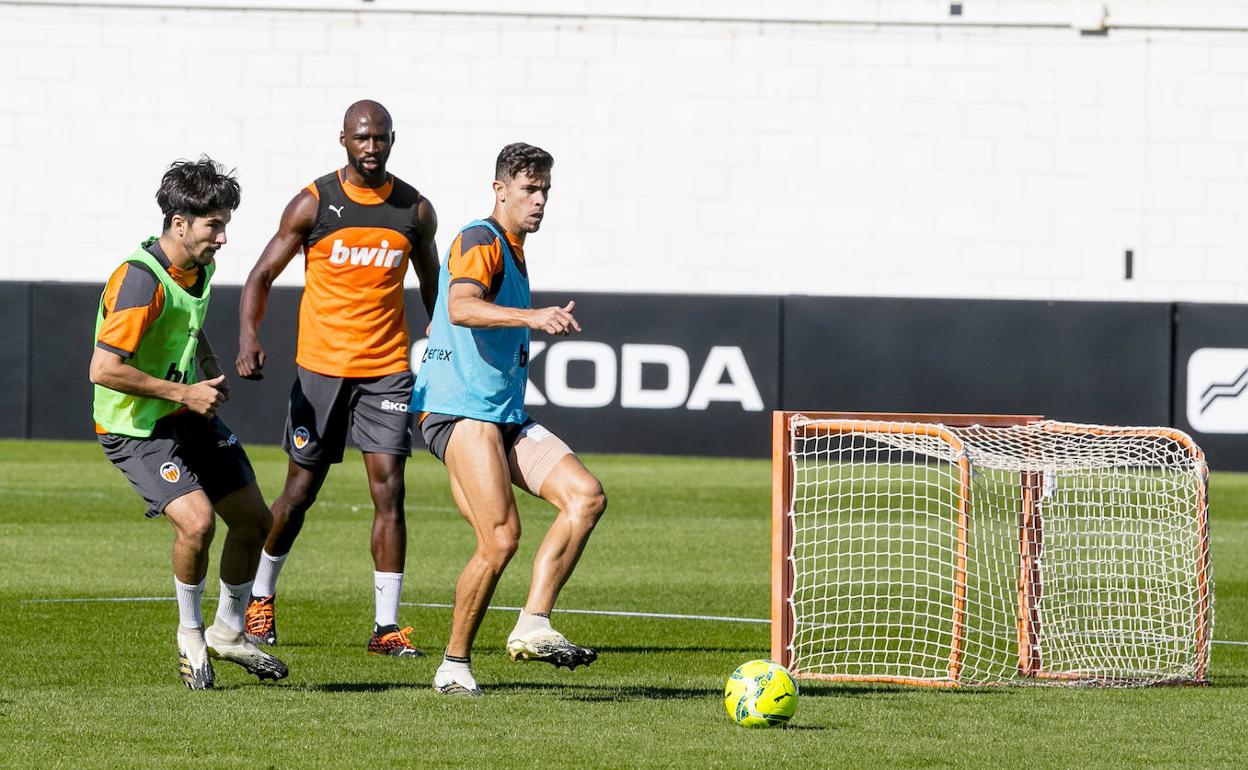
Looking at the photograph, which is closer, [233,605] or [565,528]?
[565,528]

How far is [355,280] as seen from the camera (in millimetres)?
9078

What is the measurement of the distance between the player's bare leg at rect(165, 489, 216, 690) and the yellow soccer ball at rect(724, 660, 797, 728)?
6.65ft

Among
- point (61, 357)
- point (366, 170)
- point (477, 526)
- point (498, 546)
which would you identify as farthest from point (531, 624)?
point (61, 357)

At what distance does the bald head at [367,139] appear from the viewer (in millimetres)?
8812

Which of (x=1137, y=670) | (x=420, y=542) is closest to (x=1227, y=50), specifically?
(x=420, y=542)

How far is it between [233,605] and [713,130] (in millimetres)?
15190

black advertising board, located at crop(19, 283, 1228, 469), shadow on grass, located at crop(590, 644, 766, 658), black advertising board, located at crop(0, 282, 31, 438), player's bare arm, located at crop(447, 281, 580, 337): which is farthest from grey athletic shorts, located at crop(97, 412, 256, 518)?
black advertising board, located at crop(0, 282, 31, 438)

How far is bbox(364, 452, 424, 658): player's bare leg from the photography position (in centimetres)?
853

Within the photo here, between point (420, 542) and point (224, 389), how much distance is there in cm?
620

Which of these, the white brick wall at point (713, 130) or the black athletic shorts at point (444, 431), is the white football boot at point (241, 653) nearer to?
the black athletic shorts at point (444, 431)

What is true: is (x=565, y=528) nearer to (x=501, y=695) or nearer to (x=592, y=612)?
(x=501, y=695)

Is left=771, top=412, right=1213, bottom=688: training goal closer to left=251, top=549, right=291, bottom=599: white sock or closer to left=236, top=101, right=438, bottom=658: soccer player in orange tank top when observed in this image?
left=236, top=101, right=438, bottom=658: soccer player in orange tank top

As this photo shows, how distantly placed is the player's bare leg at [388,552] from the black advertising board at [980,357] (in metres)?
11.5

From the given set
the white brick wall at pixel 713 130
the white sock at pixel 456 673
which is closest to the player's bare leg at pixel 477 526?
the white sock at pixel 456 673
